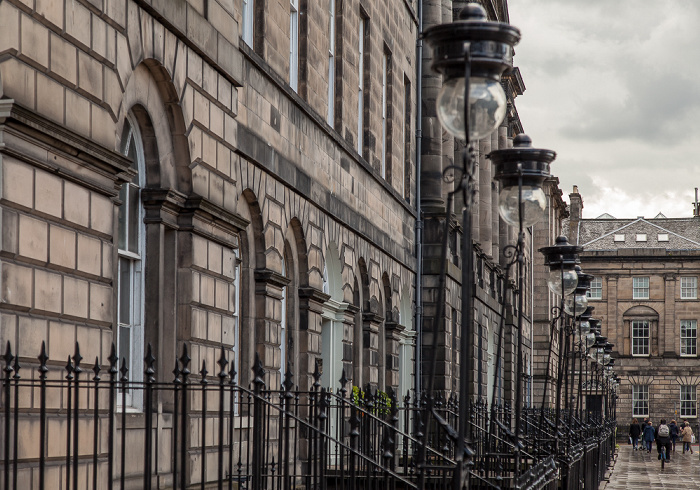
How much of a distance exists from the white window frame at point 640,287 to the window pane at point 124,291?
245ft

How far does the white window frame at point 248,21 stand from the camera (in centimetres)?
1352

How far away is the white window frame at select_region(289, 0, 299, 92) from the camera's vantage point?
15.8m

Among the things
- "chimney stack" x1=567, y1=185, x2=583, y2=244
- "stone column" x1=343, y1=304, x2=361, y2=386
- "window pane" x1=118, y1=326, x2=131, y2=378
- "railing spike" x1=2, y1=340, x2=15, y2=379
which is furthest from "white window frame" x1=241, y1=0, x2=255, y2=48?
"chimney stack" x1=567, y1=185, x2=583, y2=244

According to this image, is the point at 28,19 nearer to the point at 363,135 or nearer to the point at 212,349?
the point at 212,349

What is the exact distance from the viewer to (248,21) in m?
13.7

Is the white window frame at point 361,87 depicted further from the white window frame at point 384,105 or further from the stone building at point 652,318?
the stone building at point 652,318

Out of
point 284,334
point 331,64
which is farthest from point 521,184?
point 331,64

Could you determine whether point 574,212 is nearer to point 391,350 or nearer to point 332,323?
point 391,350

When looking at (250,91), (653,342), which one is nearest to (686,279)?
(653,342)

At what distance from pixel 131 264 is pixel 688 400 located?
7447cm

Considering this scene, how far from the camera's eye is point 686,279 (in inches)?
3174

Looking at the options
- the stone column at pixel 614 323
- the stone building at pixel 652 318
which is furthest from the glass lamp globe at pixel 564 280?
the stone column at pixel 614 323

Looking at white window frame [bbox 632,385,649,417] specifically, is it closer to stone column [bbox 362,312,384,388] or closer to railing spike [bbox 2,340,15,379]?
stone column [bbox 362,312,384,388]

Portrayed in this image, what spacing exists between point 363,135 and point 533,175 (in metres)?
10.7
